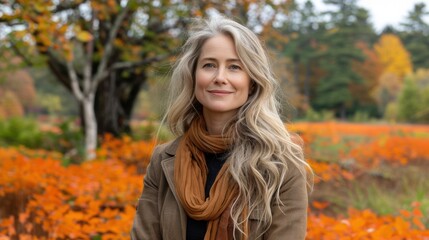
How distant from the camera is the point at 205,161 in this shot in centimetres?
208

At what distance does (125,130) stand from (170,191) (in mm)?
9160

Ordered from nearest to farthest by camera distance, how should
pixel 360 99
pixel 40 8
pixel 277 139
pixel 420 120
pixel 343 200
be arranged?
1. pixel 277 139
2. pixel 40 8
3. pixel 343 200
4. pixel 420 120
5. pixel 360 99

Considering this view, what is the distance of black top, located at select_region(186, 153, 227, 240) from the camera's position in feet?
6.56

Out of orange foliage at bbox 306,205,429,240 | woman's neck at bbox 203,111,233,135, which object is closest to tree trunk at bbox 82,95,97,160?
orange foliage at bbox 306,205,429,240

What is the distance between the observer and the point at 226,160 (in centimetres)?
204

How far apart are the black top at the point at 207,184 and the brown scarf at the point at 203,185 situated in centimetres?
3

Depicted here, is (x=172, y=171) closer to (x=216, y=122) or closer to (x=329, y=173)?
(x=216, y=122)

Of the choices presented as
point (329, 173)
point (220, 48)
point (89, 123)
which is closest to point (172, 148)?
point (220, 48)

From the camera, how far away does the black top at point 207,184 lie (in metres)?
2.00

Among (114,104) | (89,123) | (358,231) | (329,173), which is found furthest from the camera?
(114,104)

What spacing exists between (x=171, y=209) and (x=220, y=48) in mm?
713

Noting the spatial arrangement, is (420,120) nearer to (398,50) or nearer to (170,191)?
(398,50)

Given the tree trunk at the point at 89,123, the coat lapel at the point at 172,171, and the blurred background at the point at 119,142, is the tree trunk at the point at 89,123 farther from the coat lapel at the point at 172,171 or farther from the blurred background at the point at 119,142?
the coat lapel at the point at 172,171

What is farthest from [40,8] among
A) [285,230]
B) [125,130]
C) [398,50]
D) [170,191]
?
[398,50]
